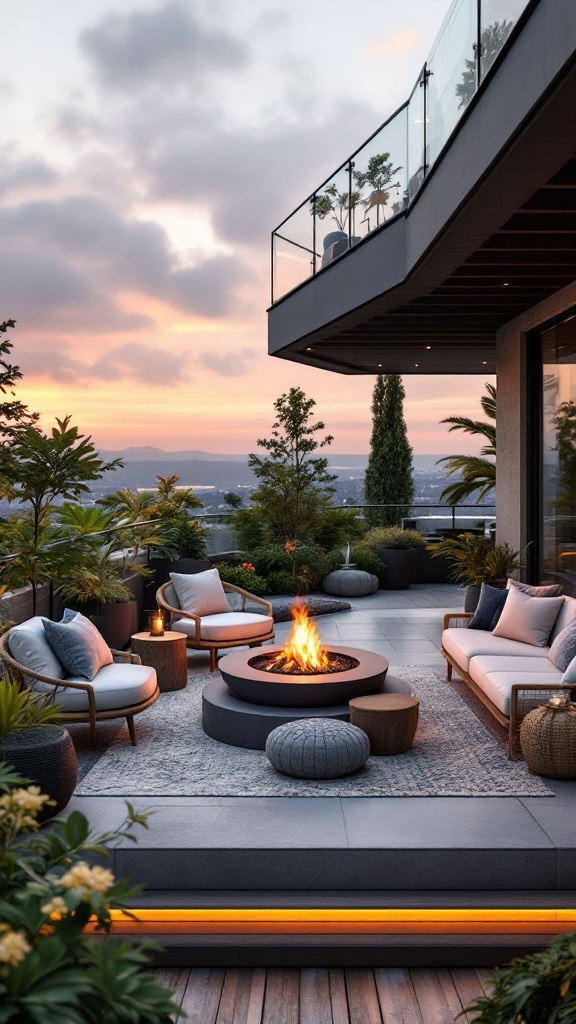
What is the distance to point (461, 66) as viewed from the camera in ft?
20.0

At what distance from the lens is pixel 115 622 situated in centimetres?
870

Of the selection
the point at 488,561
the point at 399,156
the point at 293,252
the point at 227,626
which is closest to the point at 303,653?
the point at 227,626

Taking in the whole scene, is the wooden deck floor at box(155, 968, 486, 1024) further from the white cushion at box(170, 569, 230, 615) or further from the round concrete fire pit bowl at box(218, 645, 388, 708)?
the white cushion at box(170, 569, 230, 615)

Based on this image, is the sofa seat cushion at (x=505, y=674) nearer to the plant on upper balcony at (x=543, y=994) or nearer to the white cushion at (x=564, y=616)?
the white cushion at (x=564, y=616)

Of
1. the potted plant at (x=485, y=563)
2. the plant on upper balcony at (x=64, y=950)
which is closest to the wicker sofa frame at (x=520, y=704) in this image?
the potted plant at (x=485, y=563)

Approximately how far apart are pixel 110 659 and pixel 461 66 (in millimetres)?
4961

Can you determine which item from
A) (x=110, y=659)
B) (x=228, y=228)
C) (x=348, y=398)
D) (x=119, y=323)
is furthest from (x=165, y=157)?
(x=348, y=398)

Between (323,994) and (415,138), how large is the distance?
7.11 meters

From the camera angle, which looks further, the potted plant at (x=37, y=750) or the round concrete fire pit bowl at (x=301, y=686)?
the round concrete fire pit bowl at (x=301, y=686)

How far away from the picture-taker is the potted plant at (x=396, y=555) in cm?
1449

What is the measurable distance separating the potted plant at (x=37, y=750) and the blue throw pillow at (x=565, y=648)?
11.0 ft

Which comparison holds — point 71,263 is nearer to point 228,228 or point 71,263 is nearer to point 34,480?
point 228,228

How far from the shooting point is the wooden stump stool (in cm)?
556

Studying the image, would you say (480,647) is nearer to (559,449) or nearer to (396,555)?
(559,449)
